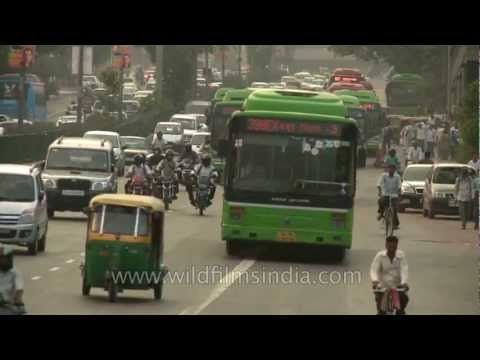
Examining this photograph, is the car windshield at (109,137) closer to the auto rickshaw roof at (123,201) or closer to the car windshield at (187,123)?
the car windshield at (187,123)

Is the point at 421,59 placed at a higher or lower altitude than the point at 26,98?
higher

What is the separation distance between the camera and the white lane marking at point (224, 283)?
23.6 m

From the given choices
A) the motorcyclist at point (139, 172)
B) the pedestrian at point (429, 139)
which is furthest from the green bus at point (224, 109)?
the motorcyclist at point (139, 172)

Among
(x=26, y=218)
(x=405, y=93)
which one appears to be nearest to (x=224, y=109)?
(x=26, y=218)

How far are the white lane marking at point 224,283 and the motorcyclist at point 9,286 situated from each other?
14.6 ft

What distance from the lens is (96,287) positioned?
82.2 ft

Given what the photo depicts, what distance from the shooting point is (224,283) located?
91.9 feet

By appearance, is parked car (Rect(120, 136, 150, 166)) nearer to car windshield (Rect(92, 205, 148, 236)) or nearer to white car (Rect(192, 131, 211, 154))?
white car (Rect(192, 131, 211, 154))

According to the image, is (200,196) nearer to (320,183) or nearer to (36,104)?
(320,183)

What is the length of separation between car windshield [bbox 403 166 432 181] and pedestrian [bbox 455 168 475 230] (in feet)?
25.7

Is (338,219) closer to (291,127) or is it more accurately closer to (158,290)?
(291,127)

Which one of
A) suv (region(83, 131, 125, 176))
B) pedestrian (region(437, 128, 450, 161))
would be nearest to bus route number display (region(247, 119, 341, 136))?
suv (region(83, 131, 125, 176))

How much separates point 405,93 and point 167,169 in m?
56.6

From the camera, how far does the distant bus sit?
102m
